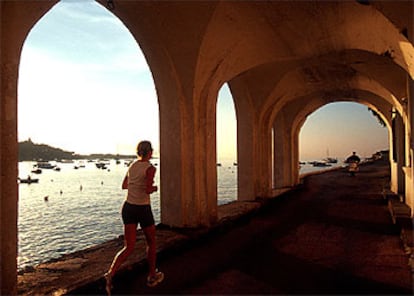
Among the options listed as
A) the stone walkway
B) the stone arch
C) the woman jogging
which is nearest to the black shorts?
the woman jogging

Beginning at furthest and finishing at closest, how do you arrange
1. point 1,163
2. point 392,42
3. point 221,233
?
point 221,233, point 392,42, point 1,163

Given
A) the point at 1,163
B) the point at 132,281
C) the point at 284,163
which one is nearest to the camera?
the point at 1,163

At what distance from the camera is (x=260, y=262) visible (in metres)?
5.48

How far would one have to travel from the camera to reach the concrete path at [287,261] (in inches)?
173

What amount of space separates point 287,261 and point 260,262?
45 centimetres

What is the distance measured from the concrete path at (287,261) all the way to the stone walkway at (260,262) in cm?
1

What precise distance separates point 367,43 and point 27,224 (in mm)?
27189

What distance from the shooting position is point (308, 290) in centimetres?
430

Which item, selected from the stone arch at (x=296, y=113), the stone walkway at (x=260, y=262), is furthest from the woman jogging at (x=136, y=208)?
the stone arch at (x=296, y=113)

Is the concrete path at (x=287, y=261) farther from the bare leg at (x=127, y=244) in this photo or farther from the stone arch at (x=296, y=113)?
the stone arch at (x=296, y=113)

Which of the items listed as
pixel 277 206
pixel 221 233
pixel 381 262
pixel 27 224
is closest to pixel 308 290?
pixel 381 262

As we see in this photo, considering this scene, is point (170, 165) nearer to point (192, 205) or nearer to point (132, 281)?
point (192, 205)

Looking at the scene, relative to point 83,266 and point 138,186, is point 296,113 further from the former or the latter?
point 138,186

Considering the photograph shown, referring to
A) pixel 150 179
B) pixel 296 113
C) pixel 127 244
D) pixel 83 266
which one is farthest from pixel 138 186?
pixel 296 113
